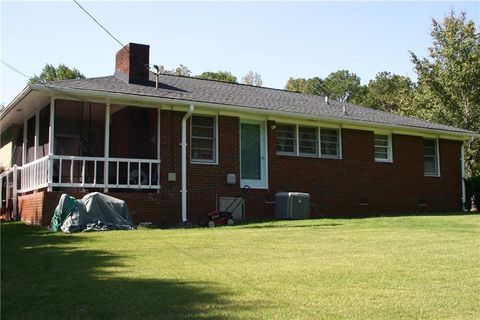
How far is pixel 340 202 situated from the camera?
60.7 feet

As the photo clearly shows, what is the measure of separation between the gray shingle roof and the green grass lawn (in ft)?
18.9

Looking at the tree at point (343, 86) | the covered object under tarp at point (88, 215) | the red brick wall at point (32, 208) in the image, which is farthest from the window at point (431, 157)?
the tree at point (343, 86)

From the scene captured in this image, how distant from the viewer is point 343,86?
64750 millimetres

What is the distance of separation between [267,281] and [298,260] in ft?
5.18

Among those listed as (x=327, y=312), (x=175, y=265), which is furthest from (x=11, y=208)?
(x=327, y=312)

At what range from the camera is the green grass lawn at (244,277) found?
4.59 meters

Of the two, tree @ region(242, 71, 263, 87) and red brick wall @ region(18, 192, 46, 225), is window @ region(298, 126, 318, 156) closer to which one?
red brick wall @ region(18, 192, 46, 225)

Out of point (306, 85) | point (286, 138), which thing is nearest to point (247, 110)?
point (286, 138)

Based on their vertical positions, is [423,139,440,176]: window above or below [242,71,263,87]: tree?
below

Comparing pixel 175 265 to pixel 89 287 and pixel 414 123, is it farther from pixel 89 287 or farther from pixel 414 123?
pixel 414 123

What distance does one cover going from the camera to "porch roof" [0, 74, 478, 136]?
48.9 feet

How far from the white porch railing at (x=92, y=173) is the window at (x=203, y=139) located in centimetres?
132

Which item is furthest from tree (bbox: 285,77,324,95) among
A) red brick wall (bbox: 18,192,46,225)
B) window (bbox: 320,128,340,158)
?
red brick wall (bbox: 18,192,46,225)

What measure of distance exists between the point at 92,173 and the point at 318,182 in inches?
272
